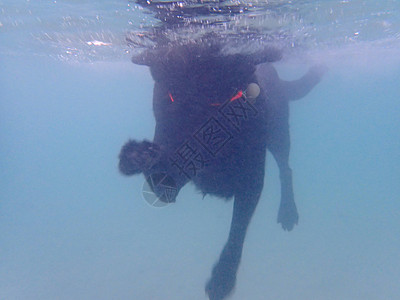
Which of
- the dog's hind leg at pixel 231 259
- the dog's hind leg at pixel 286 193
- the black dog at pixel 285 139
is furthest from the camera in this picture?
the dog's hind leg at pixel 286 193

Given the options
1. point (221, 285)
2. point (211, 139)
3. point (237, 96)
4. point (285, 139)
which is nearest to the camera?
point (211, 139)

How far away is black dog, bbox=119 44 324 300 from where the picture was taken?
143 inches

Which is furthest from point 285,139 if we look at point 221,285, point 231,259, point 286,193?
point 221,285

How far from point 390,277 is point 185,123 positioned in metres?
10.8

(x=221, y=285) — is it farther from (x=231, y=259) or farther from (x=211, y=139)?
(x=211, y=139)

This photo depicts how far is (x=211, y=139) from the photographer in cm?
395

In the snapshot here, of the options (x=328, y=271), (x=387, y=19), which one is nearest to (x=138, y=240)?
(x=328, y=271)

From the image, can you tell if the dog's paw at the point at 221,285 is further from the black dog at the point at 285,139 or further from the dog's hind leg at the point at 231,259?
the black dog at the point at 285,139

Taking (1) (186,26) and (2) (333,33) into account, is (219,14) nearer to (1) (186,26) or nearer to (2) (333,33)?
(1) (186,26)

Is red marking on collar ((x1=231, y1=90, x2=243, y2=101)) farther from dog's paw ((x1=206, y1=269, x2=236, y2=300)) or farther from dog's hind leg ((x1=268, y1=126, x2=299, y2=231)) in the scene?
dog's hind leg ((x1=268, y1=126, x2=299, y2=231))

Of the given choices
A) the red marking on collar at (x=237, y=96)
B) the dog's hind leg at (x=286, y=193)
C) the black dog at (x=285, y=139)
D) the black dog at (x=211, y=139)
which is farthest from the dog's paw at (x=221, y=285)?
the dog's hind leg at (x=286, y=193)

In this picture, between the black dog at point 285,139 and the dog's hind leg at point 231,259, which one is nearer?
the dog's hind leg at point 231,259

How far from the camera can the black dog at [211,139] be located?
11.9 feet

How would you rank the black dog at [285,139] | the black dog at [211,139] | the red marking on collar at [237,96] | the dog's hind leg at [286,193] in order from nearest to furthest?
the black dog at [211,139], the red marking on collar at [237,96], the black dog at [285,139], the dog's hind leg at [286,193]
